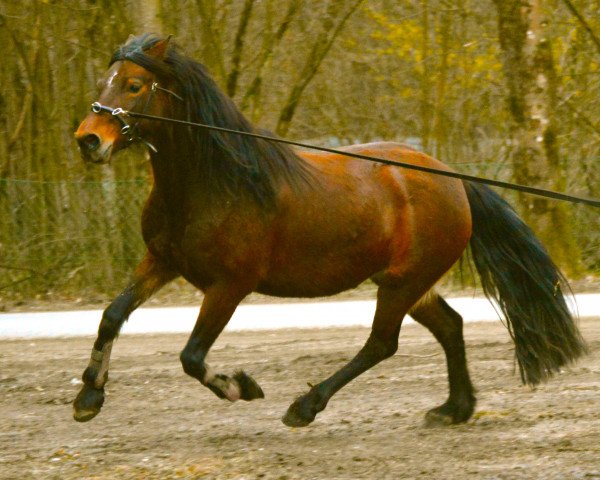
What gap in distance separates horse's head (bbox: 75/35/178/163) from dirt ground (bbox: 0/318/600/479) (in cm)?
139

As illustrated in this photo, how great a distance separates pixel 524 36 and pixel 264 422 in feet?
24.0

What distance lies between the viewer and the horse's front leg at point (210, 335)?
5473 millimetres

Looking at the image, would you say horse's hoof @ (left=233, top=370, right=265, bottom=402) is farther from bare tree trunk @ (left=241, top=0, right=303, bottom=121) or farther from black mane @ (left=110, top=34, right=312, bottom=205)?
bare tree trunk @ (left=241, top=0, right=303, bottom=121)

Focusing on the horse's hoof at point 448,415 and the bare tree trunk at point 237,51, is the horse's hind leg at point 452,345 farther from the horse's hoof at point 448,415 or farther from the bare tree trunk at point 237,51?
the bare tree trunk at point 237,51

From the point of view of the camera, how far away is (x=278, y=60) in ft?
58.8

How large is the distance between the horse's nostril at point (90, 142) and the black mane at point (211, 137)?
50 centimetres

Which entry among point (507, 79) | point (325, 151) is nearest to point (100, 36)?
point (507, 79)

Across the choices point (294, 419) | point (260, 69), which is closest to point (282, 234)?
point (294, 419)

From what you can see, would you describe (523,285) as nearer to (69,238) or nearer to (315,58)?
(69,238)

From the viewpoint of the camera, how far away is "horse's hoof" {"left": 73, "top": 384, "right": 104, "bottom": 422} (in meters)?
5.54

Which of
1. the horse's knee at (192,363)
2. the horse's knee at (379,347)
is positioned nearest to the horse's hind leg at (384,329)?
the horse's knee at (379,347)

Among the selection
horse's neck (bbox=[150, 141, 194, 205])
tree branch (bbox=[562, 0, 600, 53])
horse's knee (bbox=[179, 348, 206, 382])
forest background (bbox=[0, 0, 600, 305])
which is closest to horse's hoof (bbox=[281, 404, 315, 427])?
horse's knee (bbox=[179, 348, 206, 382])

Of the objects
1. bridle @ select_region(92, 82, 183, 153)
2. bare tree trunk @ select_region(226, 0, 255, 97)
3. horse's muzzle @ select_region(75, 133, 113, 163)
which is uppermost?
bare tree trunk @ select_region(226, 0, 255, 97)

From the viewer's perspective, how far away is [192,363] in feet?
17.9
